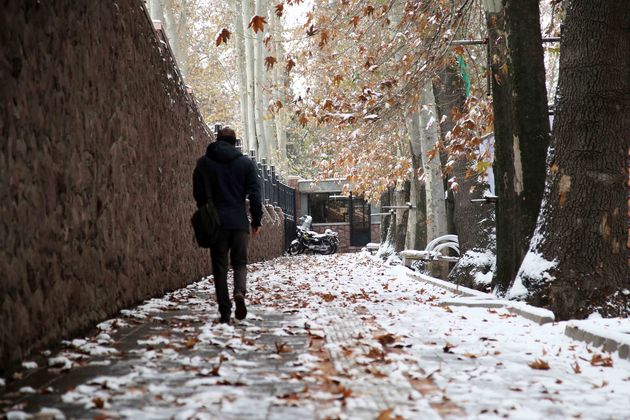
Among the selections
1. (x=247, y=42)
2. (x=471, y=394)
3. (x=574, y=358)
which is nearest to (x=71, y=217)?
(x=471, y=394)

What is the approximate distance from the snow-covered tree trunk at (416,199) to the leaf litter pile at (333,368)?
12383 millimetres

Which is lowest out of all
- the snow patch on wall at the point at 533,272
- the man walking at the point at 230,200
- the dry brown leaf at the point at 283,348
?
the dry brown leaf at the point at 283,348

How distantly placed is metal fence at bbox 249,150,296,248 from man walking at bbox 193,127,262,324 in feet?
48.3

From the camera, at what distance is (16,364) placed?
4781 millimetres

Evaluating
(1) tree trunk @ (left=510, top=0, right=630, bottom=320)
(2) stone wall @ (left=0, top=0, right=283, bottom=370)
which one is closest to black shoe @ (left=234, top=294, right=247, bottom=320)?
(2) stone wall @ (left=0, top=0, right=283, bottom=370)

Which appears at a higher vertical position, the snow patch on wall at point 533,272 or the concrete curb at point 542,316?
the snow patch on wall at point 533,272

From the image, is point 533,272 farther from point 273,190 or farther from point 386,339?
point 273,190

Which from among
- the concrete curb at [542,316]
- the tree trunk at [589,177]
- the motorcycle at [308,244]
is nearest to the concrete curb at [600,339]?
the concrete curb at [542,316]

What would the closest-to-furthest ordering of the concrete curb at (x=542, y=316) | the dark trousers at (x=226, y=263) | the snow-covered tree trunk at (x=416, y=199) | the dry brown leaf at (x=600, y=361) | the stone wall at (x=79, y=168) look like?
the stone wall at (x=79, y=168)
the dry brown leaf at (x=600, y=361)
the concrete curb at (x=542, y=316)
the dark trousers at (x=226, y=263)
the snow-covered tree trunk at (x=416, y=199)

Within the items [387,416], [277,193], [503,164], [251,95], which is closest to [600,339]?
[387,416]

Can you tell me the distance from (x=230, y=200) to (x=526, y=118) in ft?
13.7

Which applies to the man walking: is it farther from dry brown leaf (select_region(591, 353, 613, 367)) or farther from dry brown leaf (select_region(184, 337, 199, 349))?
dry brown leaf (select_region(591, 353, 613, 367))

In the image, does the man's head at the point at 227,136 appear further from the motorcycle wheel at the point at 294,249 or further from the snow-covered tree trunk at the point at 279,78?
the snow-covered tree trunk at the point at 279,78

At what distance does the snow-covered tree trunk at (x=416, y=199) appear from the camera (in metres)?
20.8
